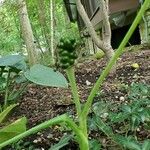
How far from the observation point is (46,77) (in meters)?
1.18

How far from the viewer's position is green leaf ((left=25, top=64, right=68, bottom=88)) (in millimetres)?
1122

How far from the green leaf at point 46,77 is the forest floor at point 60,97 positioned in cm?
43

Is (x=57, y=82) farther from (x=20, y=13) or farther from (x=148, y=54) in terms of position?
(x=20, y=13)

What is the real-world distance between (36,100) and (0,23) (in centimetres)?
970

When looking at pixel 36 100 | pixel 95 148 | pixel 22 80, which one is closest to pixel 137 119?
pixel 95 148

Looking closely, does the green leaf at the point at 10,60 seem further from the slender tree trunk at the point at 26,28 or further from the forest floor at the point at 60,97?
the slender tree trunk at the point at 26,28

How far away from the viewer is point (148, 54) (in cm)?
432

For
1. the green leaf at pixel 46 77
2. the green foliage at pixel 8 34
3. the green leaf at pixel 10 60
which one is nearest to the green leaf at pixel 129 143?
the green leaf at pixel 46 77

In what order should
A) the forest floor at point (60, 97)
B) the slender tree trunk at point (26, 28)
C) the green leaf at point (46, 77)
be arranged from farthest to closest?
the slender tree trunk at point (26, 28) → the forest floor at point (60, 97) → the green leaf at point (46, 77)

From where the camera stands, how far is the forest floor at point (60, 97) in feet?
6.02

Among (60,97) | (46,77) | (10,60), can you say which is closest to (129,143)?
(46,77)

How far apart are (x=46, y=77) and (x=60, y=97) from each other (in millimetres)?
1481

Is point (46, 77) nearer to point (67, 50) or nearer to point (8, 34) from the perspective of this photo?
point (67, 50)

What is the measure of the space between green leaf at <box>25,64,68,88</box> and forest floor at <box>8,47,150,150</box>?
0.43m
